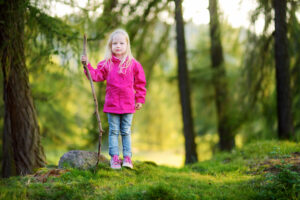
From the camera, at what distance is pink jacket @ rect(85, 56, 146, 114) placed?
14.6 ft

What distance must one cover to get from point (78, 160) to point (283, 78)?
4766 millimetres

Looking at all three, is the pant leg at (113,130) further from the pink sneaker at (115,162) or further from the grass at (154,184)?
Answer: the grass at (154,184)

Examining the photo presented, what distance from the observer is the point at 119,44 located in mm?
4523

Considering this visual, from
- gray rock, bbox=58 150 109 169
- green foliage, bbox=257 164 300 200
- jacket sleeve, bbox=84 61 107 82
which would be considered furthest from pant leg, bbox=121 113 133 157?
green foliage, bbox=257 164 300 200

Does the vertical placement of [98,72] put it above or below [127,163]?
above

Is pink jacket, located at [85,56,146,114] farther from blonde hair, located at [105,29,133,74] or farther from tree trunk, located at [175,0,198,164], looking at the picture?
tree trunk, located at [175,0,198,164]

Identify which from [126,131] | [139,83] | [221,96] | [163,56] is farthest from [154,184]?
[221,96]

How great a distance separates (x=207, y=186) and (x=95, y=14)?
162 inches

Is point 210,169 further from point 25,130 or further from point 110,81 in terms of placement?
point 25,130

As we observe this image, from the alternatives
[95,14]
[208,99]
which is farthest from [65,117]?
[95,14]

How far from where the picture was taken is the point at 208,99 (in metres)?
11.9

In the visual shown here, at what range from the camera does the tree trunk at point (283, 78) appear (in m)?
6.36

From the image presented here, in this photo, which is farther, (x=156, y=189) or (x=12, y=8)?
(x=12, y=8)

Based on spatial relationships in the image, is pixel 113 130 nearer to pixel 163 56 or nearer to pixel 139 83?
pixel 139 83
